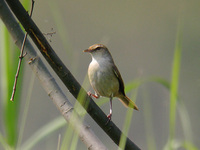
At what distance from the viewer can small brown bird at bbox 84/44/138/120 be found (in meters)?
3.52

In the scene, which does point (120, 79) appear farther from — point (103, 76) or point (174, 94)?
point (174, 94)

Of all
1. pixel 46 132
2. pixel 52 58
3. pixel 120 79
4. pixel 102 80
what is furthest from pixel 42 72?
pixel 120 79

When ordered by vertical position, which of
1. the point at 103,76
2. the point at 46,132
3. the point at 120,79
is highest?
the point at 46,132

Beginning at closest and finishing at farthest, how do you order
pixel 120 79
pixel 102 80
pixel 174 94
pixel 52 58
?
1. pixel 174 94
2. pixel 52 58
3. pixel 102 80
4. pixel 120 79

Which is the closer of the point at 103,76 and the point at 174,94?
the point at 174,94

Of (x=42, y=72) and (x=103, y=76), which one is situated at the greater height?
(x=42, y=72)

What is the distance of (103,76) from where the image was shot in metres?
3.54

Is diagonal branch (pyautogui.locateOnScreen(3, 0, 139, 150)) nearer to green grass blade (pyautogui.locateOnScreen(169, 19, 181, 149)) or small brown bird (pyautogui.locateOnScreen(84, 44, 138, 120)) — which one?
green grass blade (pyautogui.locateOnScreen(169, 19, 181, 149))

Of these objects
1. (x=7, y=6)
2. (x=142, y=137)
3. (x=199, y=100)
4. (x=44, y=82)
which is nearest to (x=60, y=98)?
(x=44, y=82)

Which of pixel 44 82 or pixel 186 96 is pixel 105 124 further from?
pixel 186 96

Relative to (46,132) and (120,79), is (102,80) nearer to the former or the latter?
(120,79)

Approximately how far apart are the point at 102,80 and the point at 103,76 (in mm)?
38

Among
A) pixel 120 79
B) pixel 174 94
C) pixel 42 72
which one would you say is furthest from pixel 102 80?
pixel 174 94

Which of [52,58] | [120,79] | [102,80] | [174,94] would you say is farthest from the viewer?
[120,79]
